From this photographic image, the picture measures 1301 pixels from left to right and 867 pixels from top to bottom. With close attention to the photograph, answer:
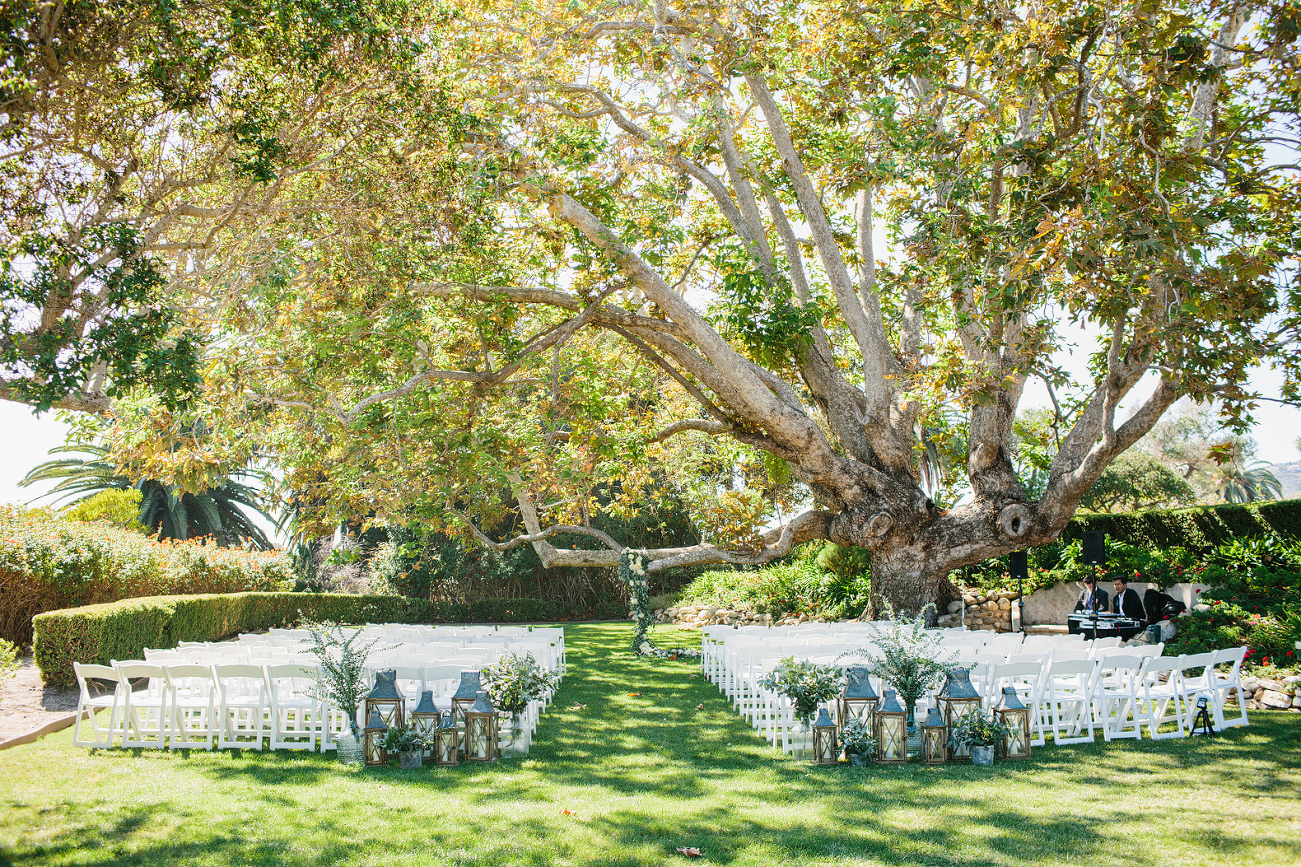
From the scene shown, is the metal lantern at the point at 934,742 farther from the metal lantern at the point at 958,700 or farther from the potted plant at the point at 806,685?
the potted plant at the point at 806,685

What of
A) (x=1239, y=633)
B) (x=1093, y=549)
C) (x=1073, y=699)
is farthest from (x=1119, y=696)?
(x=1093, y=549)

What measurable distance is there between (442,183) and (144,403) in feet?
13.0

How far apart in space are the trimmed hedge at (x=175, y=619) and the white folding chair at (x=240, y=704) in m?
2.57

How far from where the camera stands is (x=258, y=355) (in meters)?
9.17

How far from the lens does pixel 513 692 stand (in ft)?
21.6

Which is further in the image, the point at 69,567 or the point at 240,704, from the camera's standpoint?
the point at 69,567

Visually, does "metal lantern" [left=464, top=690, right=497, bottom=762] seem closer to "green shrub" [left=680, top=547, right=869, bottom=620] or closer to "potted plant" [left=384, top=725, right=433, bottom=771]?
"potted plant" [left=384, top=725, right=433, bottom=771]

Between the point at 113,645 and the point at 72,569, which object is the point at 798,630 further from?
the point at 72,569

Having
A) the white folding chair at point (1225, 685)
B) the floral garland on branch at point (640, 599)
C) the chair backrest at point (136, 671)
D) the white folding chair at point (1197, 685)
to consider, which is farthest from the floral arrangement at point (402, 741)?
the floral garland on branch at point (640, 599)

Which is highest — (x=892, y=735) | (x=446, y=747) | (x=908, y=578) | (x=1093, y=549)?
(x=1093, y=549)

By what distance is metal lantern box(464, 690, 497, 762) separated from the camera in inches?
250

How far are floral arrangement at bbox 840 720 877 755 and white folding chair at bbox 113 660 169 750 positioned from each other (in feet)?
18.0

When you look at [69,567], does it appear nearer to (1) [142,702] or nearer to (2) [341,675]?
(1) [142,702]

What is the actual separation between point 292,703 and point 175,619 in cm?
589
